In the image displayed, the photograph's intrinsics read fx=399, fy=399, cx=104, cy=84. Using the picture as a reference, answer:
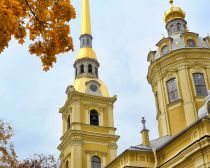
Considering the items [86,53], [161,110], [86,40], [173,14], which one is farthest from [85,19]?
[161,110]

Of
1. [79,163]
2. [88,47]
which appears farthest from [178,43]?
[88,47]

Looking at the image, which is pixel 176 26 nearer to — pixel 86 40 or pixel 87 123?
pixel 87 123

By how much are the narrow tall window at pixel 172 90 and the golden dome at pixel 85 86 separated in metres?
11.9

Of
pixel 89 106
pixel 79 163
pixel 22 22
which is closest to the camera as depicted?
pixel 22 22

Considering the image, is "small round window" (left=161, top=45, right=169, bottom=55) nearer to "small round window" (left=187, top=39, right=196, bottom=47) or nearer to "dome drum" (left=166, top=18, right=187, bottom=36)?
"small round window" (left=187, top=39, right=196, bottom=47)

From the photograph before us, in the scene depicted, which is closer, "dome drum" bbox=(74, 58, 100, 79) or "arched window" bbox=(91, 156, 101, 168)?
"arched window" bbox=(91, 156, 101, 168)

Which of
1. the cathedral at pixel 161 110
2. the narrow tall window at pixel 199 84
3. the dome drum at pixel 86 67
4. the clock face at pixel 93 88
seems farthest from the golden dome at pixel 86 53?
the narrow tall window at pixel 199 84

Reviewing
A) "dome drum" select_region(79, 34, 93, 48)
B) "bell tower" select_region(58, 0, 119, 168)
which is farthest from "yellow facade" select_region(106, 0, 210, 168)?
"dome drum" select_region(79, 34, 93, 48)

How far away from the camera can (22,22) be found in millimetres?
5113

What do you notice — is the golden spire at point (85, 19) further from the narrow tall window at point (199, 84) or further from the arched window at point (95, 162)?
the narrow tall window at point (199, 84)

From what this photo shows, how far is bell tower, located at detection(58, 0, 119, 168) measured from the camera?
3455cm

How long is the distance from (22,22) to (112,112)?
33.5m

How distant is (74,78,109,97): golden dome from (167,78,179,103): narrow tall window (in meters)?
11.9

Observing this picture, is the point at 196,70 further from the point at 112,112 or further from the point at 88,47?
the point at 88,47
